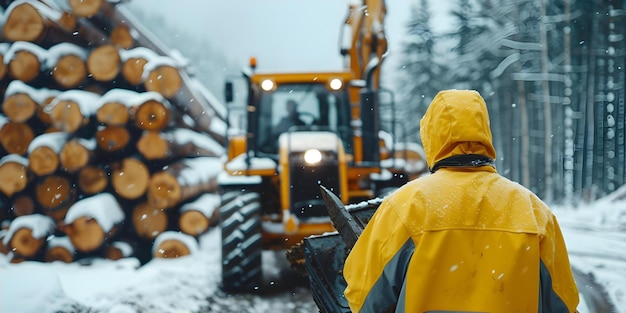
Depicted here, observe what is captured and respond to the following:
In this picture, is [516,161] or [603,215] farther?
[516,161]

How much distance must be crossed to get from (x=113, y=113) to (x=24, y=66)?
4.99 ft

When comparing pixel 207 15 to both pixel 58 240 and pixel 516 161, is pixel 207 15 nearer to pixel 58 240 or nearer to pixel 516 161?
pixel 516 161

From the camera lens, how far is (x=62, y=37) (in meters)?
8.87

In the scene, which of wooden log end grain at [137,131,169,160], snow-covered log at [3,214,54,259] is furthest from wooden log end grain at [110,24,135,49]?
snow-covered log at [3,214,54,259]

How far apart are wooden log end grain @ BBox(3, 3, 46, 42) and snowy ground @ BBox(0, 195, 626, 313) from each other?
332cm

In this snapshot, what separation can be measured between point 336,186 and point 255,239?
1.15 m

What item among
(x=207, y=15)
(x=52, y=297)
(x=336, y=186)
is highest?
(x=207, y=15)

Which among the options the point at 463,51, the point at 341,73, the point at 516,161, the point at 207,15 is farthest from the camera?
the point at 207,15

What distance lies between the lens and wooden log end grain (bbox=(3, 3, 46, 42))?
8.53m

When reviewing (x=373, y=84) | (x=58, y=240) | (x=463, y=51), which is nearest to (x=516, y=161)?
(x=463, y=51)

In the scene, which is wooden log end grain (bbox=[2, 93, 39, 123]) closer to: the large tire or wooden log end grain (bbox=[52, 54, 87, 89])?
wooden log end grain (bbox=[52, 54, 87, 89])

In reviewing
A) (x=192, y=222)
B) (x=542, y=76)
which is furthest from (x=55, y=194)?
(x=542, y=76)

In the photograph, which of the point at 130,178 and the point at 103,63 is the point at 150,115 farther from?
the point at 103,63

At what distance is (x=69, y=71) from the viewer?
8.67 m
